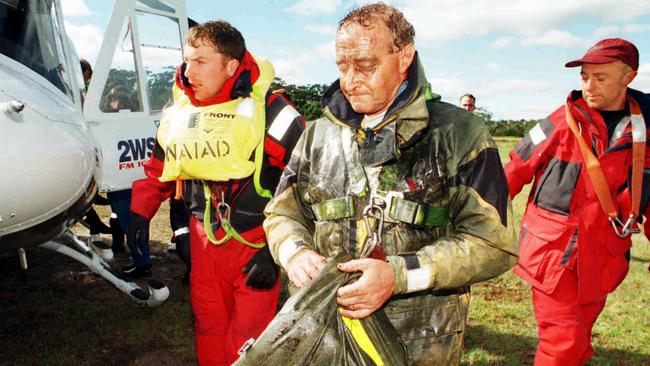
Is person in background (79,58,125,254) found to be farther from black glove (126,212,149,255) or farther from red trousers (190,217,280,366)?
red trousers (190,217,280,366)

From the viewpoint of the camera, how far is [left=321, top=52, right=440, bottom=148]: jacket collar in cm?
151

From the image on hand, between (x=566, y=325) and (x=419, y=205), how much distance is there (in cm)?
180

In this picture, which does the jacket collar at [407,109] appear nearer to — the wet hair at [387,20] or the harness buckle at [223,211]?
the wet hair at [387,20]

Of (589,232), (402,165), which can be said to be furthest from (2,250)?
(589,232)

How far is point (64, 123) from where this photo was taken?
8.45 ft

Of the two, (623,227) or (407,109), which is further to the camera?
(623,227)

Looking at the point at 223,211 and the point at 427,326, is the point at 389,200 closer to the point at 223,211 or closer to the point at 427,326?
the point at 427,326

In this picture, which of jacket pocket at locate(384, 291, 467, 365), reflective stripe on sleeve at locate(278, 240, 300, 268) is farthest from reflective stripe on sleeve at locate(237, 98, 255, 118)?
jacket pocket at locate(384, 291, 467, 365)

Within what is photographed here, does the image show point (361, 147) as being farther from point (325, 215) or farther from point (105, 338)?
point (105, 338)

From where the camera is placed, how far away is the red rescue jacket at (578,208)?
9.06 feet

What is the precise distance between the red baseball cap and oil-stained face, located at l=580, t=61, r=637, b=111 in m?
0.04

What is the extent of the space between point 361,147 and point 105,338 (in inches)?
126

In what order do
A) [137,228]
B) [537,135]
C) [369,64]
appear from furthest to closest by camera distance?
1. [537,135]
2. [137,228]
3. [369,64]

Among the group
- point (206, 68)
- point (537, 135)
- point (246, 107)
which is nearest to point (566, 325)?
point (537, 135)
